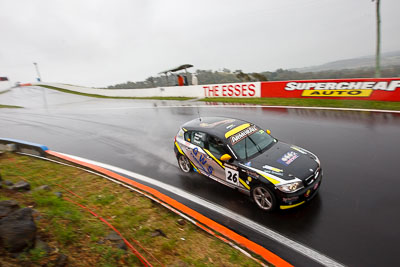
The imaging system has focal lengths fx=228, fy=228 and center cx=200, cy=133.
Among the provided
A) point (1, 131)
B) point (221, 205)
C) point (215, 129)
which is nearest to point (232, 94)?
point (215, 129)

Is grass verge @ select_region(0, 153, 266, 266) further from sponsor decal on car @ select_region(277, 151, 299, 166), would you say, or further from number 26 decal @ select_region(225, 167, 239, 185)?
sponsor decal on car @ select_region(277, 151, 299, 166)

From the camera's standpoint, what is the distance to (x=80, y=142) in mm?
10852

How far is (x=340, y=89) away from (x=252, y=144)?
34.1ft

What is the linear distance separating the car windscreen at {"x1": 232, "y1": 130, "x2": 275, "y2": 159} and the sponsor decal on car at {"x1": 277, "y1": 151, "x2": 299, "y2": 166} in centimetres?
53

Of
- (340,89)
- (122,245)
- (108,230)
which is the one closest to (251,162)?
(122,245)

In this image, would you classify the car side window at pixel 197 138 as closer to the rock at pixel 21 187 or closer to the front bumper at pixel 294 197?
the front bumper at pixel 294 197

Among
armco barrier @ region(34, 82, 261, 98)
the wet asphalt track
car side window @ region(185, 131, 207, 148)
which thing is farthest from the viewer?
armco barrier @ region(34, 82, 261, 98)

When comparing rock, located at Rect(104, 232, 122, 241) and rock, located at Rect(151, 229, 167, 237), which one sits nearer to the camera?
rock, located at Rect(104, 232, 122, 241)

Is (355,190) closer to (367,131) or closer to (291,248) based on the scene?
(291,248)

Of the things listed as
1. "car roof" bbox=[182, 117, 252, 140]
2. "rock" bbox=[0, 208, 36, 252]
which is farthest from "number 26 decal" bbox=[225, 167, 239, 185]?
"rock" bbox=[0, 208, 36, 252]

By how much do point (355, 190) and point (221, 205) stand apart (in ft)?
9.96

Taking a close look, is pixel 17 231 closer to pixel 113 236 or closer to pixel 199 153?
pixel 113 236

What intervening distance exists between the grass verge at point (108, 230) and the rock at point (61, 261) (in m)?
0.06

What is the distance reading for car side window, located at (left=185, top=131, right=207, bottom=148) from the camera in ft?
19.6
